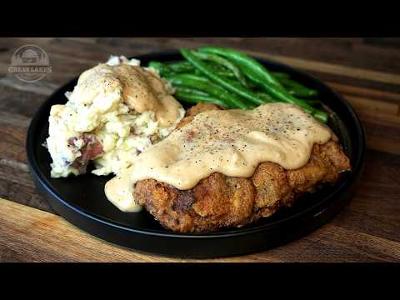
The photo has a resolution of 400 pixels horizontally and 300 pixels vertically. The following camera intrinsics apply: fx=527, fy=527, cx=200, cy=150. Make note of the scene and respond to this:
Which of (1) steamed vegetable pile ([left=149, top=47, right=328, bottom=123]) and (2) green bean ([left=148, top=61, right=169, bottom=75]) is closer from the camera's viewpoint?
(1) steamed vegetable pile ([left=149, top=47, right=328, bottom=123])

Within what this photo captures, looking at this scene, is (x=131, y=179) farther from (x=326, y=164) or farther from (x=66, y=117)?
(x=326, y=164)

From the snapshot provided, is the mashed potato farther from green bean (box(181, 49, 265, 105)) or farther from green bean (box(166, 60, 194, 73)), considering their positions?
green bean (box(166, 60, 194, 73))

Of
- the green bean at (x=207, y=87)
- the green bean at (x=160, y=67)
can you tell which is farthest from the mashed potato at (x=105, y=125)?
the green bean at (x=160, y=67)

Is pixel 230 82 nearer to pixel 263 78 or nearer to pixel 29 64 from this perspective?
pixel 263 78

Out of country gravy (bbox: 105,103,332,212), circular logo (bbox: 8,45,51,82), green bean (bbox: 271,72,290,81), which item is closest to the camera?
country gravy (bbox: 105,103,332,212)

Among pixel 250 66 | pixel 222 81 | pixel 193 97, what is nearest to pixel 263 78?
pixel 250 66

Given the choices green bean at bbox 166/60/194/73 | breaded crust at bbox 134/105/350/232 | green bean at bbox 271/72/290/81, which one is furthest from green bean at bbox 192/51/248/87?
breaded crust at bbox 134/105/350/232

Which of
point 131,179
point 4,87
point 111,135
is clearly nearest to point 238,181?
point 131,179
